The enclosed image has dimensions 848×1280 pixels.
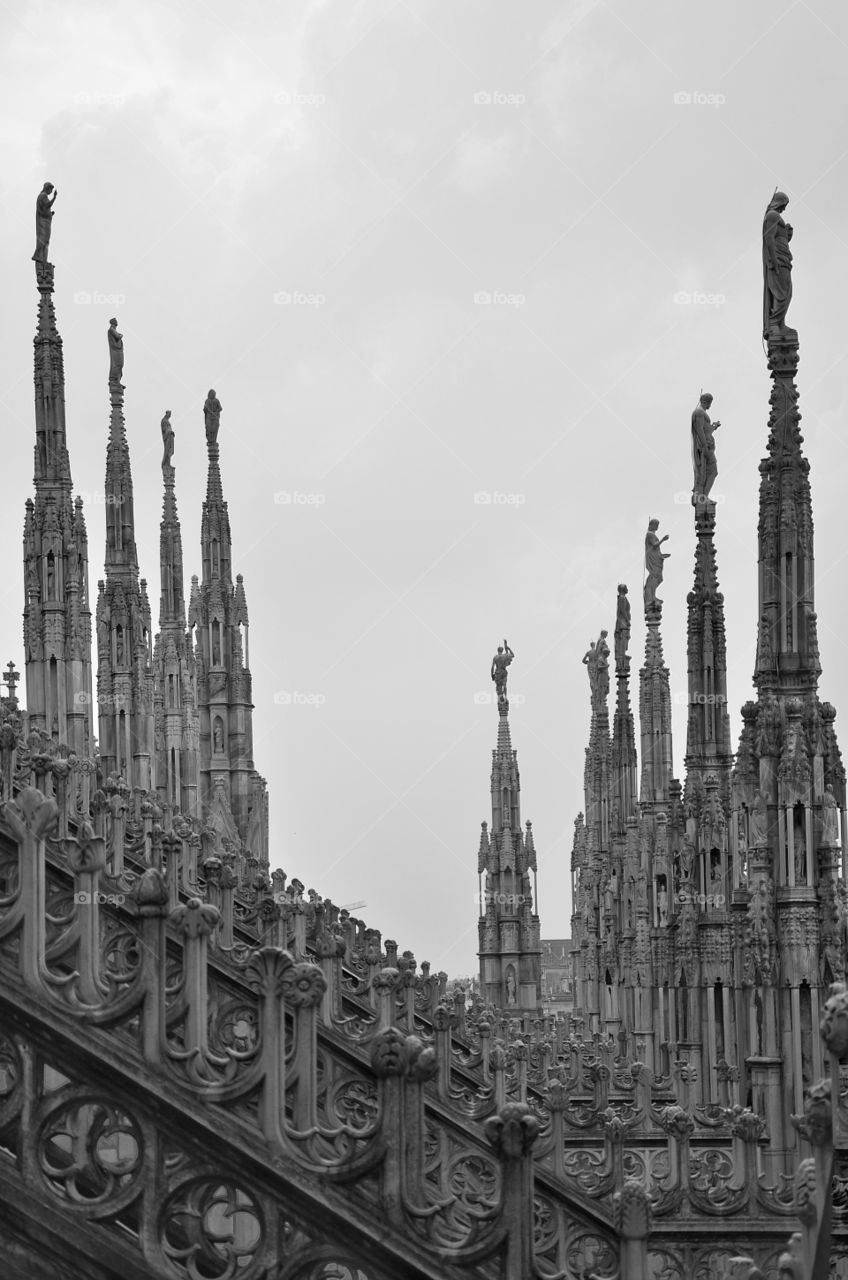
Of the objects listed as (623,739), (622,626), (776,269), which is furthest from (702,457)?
(622,626)

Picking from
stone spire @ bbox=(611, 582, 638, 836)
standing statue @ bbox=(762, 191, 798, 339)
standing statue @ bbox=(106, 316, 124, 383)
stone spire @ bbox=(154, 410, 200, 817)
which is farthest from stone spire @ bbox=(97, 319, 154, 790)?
standing statue @ bbox=(762, 191, 798, 339)

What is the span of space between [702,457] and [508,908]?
25.8m

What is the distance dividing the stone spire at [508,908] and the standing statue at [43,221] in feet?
70.7

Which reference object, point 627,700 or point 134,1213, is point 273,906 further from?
point 627,700

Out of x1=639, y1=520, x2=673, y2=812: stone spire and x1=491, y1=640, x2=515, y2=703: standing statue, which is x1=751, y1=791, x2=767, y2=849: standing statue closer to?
x1=639, y1=520, x2=673, y2=812: stone spire

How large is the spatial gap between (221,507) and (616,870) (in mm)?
14051

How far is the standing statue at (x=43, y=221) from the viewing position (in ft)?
113

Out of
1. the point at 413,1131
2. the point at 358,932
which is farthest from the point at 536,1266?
the point at 358,932

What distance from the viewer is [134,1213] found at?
5730mm

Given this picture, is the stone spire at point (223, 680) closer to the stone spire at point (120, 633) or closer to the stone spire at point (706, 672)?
the stone spire at point (120, 633)

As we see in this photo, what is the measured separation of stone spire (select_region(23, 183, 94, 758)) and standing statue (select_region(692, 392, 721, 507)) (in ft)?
39.8

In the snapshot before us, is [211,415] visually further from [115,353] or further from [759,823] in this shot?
[759,823]

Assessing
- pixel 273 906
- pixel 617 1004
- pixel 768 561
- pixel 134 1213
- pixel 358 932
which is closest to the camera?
pixel 134 1213

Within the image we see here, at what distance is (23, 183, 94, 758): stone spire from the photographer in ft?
111
